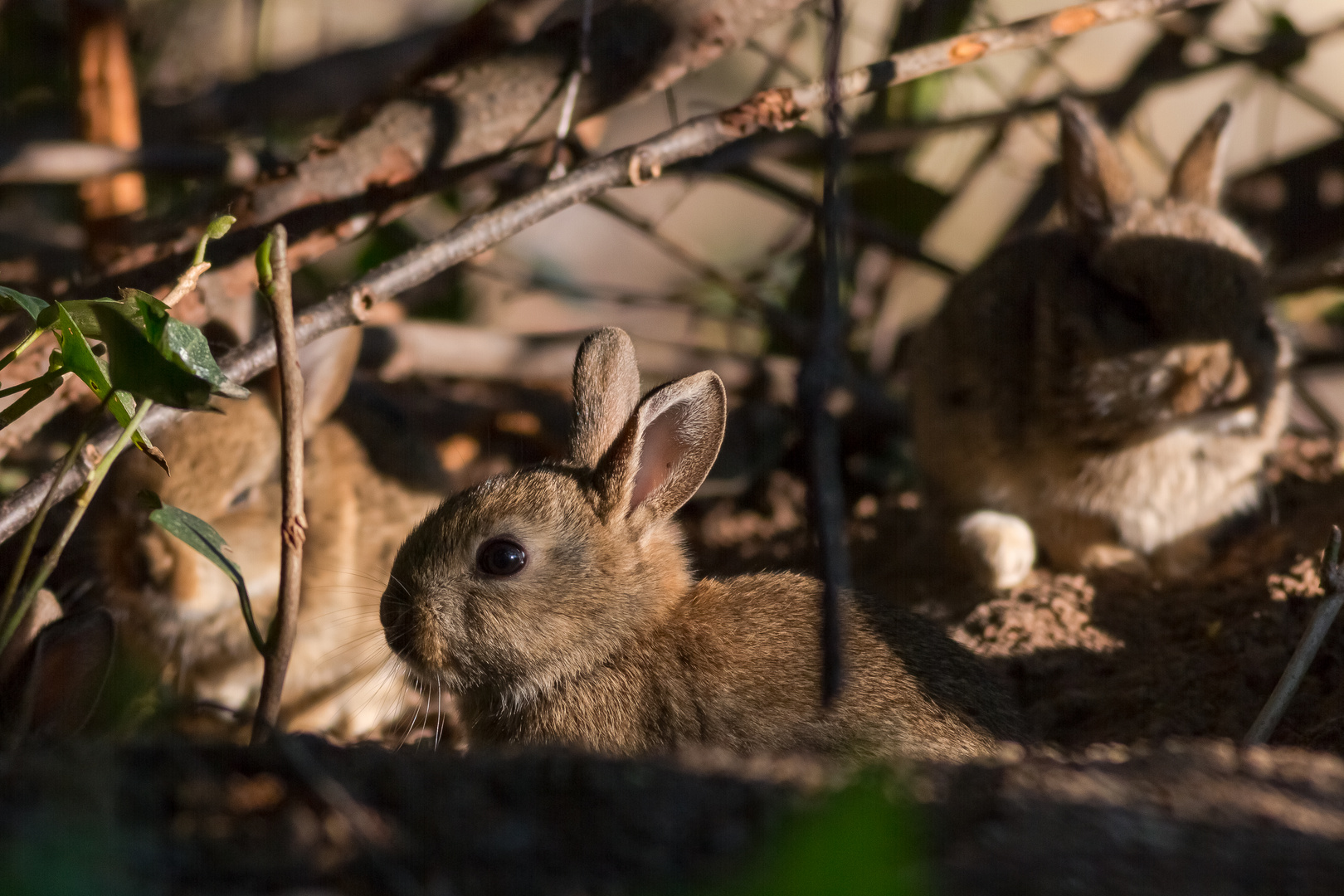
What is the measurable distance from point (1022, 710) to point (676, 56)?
2.13 metres

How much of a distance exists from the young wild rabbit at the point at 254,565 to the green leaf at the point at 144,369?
192 centimetres

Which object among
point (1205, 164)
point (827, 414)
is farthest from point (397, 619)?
point (1205, 164)

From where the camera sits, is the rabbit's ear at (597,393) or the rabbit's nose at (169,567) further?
the rabbit's nose at (169,567)

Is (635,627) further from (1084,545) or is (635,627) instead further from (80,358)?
(1084,545)

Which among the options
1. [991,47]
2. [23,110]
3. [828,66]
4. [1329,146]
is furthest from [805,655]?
[23,110]

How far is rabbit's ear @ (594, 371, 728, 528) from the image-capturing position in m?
2.91

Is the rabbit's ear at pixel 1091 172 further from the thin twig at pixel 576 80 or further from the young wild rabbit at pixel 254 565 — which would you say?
the young wild rabbit at pixel 254 565

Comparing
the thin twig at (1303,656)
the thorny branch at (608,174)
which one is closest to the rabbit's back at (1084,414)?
the thorny branch at (608,174)

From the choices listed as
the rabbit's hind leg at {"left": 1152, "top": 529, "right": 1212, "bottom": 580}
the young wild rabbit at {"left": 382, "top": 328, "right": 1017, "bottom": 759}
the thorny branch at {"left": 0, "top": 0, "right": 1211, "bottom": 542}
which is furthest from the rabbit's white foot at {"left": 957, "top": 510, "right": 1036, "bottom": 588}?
the thorny branch at {"left": 0, "top": 0, "right": 1211, "bottom": 542}

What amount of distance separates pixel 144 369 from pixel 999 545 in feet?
9.56

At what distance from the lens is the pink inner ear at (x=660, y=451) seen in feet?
9.91

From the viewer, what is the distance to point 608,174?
2.76m

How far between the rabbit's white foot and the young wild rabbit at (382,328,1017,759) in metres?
1.02

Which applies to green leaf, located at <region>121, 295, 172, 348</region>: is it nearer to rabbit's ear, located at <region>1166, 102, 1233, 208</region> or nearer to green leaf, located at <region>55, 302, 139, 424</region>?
green leaf, located at <region>55, 302, 139, 424</region>
